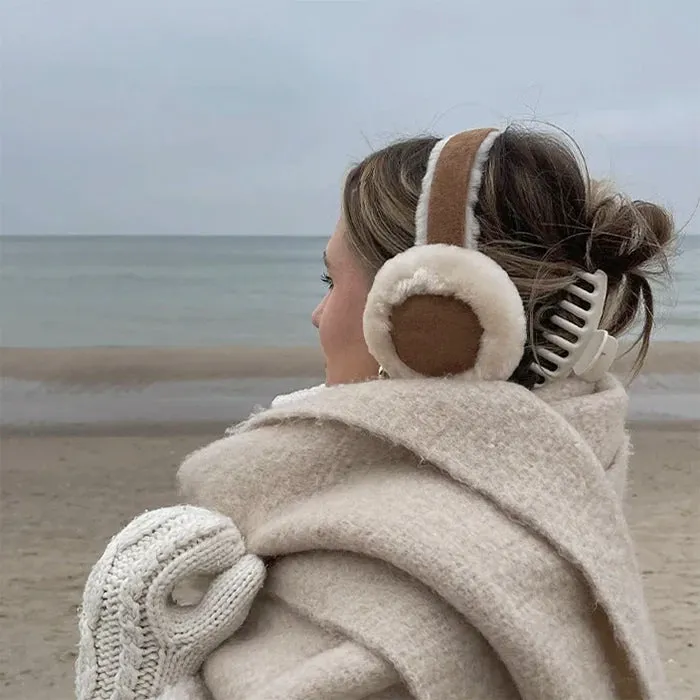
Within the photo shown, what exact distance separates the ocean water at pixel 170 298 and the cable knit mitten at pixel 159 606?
0.76m

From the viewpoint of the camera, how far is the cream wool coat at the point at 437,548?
2.95 feet

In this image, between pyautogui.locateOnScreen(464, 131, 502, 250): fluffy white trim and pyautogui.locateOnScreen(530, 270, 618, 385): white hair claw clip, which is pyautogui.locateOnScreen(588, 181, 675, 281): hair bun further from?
pyautogui.locateOnScreen(464, 131, 502, 250): fluffy white trim

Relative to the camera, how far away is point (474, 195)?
1049mm

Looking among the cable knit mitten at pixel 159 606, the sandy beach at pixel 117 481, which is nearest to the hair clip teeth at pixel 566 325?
the cable knit mitten at pixel 159 606

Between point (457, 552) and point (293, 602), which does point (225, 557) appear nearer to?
point (293, 602)

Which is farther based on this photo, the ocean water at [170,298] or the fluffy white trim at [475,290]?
the ocean water at [170,298]

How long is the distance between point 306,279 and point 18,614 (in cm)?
1909

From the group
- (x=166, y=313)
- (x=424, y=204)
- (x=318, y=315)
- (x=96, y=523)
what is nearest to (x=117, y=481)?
(x=96, y=523)

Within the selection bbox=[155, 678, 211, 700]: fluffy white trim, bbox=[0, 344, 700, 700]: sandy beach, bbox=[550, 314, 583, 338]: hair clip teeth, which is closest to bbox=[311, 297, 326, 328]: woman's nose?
bbox=[550, 314, 583, 338]: hair clip teeth

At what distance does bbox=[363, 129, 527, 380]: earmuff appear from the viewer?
990 mm

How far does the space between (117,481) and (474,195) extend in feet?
13.6

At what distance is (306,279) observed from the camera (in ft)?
72.8

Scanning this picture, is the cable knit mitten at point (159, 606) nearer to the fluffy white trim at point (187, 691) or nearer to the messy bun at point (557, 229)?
the fluffy white trim at point (187, 691)

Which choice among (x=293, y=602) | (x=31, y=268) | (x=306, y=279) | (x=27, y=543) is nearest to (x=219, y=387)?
(x=27, y=543)
